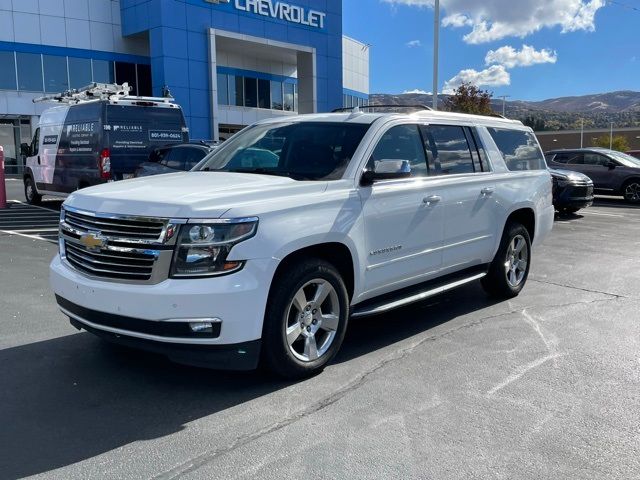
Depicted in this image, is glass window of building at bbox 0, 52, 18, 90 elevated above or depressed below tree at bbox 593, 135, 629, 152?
above

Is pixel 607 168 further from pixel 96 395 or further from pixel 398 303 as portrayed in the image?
pixel 96 395

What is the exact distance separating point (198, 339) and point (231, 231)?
70 centimetres

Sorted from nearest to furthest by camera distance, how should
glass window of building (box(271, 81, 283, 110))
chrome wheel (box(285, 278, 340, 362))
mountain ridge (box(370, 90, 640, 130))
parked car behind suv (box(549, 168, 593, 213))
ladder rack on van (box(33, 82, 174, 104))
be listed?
chrome wheel (box(285, 278, 340, 362))
ladder rack on van (box(33, 82, 174, 104))
parked car behind suv (box(549, 168, 593, 213))
glass window of building (box(271, 81, 283, 110))
mountain ridge (box(370, 90, 640, 130))

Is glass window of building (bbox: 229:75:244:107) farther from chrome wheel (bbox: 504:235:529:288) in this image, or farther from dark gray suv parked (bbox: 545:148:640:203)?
chrome wheel (bbox: 504:235:529:288)

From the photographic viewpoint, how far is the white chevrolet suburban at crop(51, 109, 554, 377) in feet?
12.0

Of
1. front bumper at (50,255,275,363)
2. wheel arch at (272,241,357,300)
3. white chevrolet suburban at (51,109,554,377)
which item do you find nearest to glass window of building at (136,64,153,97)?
white chevrolet suburban at (51,109,554,377)

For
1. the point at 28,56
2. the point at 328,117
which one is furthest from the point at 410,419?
the point at 28,56

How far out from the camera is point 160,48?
29703 mm

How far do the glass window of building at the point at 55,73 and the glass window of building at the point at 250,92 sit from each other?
11.2m

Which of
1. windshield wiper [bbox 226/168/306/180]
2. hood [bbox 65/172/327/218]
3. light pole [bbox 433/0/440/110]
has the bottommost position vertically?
hood [bbox 65/172/327/218]

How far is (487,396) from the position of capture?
3961 mm

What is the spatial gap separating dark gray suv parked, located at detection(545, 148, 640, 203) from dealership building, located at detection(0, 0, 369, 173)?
19.1 metres

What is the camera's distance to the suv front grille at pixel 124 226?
3.69 meters

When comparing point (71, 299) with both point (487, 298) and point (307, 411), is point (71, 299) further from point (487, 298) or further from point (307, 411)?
point (487, 298)
